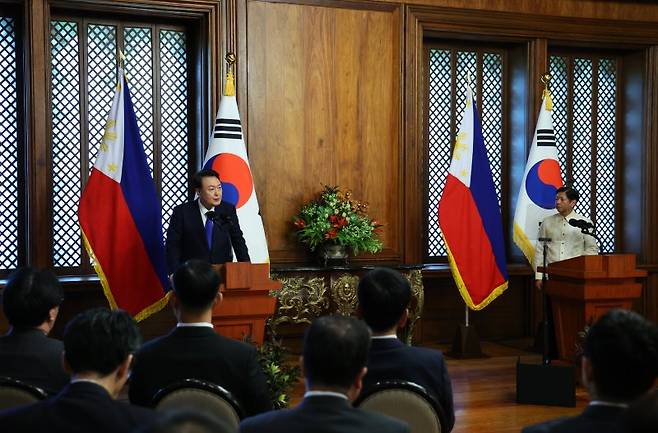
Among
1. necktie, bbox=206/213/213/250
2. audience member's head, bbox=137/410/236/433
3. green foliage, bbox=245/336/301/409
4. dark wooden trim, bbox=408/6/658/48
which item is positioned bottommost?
green foliage, bbox=245/336/301/409

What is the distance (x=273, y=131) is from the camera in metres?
7.40

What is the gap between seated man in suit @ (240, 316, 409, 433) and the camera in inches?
80.8

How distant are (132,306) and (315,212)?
175 cm

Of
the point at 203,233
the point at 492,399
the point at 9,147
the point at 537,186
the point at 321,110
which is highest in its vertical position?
the point at 321,110

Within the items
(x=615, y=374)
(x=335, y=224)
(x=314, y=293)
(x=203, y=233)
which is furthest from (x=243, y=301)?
(x=615, y=374)

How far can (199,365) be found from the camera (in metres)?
2.88

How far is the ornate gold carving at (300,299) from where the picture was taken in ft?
22.7

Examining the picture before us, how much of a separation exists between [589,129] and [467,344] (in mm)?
2739

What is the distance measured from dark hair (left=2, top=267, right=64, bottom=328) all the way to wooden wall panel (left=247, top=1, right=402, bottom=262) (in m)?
4.25

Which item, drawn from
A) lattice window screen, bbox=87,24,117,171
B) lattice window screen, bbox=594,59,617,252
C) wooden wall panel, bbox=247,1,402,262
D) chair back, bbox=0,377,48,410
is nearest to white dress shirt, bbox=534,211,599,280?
wooden wall panel, bbox=247,1,402,262

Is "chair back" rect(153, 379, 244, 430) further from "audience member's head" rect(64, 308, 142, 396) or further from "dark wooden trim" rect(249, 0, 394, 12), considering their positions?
"dark wooden trim" rect(249, 0, 394, 12)

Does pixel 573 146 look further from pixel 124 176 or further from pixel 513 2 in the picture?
pixel 124 176

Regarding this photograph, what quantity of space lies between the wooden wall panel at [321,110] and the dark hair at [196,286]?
13.9 feet

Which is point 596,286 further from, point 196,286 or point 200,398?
point 200,398
